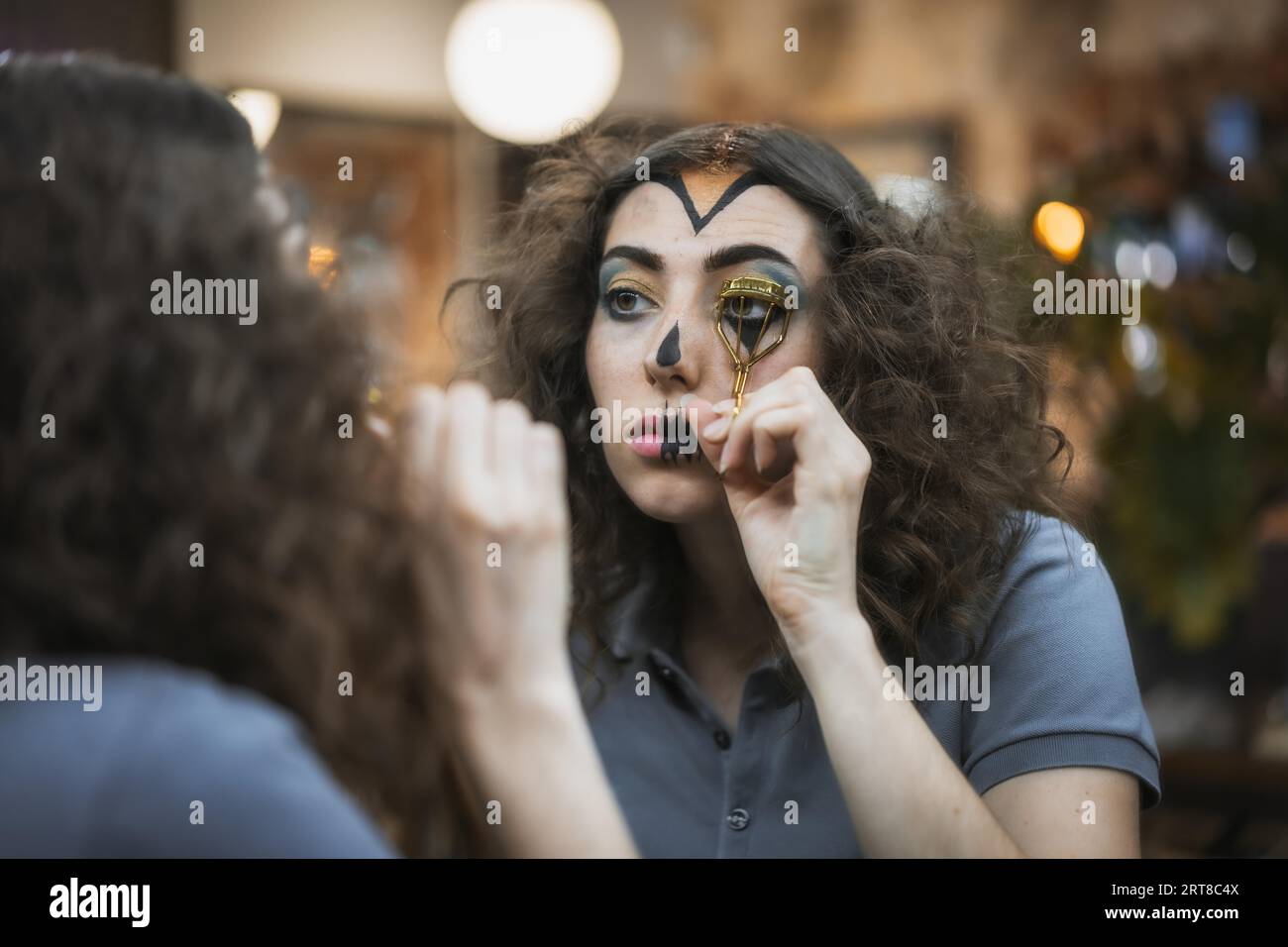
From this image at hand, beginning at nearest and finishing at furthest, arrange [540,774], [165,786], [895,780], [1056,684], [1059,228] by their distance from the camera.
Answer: [165,786], [540,774], [895,780], [1056,684], [1059,228]

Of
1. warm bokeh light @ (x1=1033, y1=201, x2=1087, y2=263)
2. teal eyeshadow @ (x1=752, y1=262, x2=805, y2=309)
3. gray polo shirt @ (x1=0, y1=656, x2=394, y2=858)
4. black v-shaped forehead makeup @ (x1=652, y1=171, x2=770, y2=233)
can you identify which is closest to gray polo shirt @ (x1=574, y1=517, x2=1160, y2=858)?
teal eyeshadow @ (x1=752, y1=262, x2=805, y2=309)

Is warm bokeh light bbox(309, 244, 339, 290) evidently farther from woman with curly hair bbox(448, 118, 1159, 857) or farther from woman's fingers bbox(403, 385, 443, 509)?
woman with curly hair bbox(448, 118, 1159, 857)

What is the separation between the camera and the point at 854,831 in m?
1.04

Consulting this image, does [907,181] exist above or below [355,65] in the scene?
below

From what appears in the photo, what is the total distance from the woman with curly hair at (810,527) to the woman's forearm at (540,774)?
264 millimetres

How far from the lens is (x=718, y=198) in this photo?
119cm

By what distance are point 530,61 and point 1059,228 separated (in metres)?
1.30

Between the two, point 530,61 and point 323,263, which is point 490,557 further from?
point 530,61

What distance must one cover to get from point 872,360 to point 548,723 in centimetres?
58

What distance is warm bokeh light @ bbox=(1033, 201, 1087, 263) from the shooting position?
2.54 meters

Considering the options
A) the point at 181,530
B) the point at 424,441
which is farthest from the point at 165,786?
the point at 424,441

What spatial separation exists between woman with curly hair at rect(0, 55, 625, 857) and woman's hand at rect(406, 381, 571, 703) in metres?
0.01

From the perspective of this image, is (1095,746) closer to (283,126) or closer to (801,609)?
(801,609)
